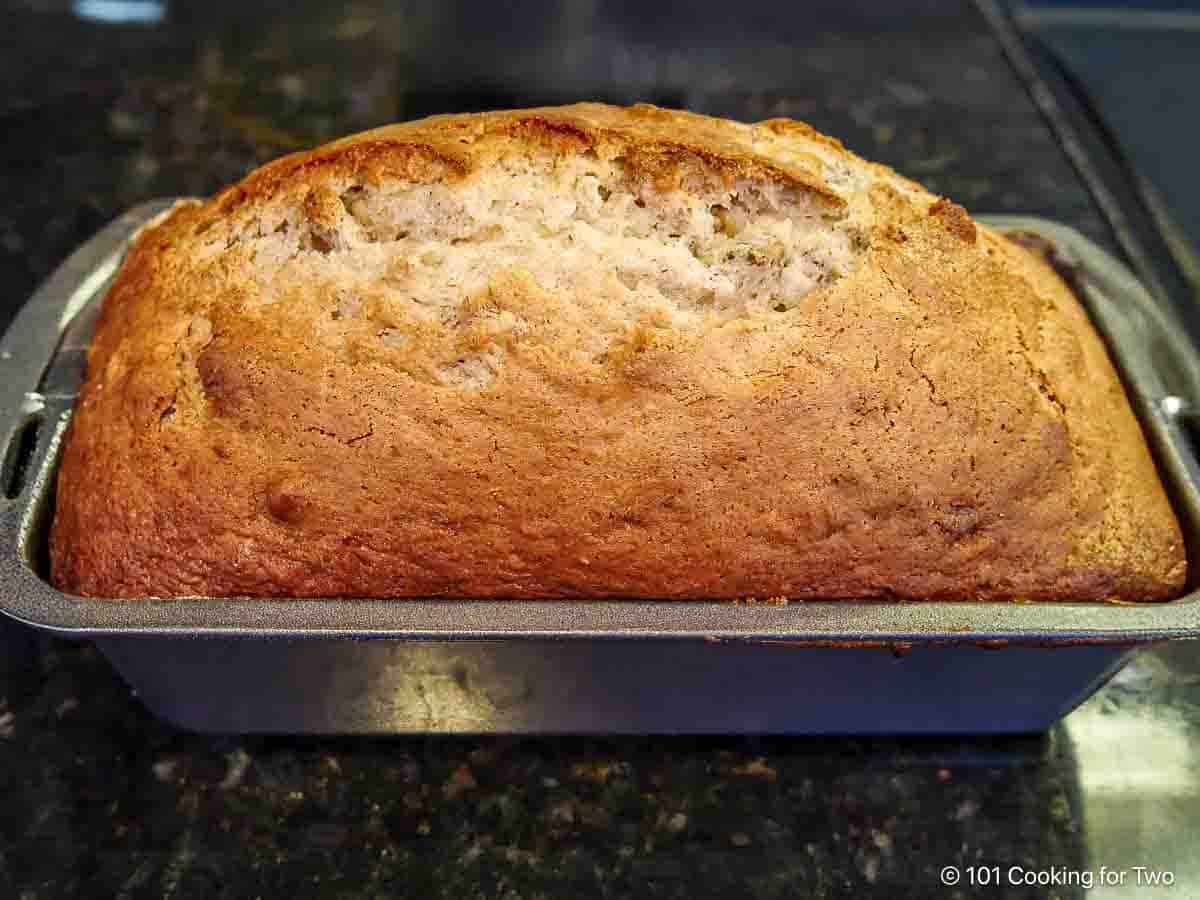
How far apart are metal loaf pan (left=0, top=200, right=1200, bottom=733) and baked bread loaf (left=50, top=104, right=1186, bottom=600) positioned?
0.06 meters

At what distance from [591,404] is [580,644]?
0.74ft

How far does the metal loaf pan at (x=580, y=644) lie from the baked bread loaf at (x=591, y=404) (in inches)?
2.2

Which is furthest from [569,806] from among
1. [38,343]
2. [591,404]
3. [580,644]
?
[38,343]

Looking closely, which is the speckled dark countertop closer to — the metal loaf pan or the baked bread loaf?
the metal loaf pan

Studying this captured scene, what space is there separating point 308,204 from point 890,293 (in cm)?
62

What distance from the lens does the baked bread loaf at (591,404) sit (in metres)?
0.93

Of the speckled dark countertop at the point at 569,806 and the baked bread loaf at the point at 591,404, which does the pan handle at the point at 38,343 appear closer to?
the baked bread loaf at the point at 591,404

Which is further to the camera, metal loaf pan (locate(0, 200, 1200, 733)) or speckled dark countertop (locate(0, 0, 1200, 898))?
speckled dark countertop (locate(0, 0, 1200, 898))

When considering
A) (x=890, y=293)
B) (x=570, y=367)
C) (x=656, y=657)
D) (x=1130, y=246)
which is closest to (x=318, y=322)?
(x=570, y=367)

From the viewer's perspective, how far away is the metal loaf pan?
2.82ft

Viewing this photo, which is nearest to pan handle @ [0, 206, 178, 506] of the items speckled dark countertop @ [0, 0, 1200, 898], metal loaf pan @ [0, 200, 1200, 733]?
metal loaf pan @ [0, 200, 1200, 733]

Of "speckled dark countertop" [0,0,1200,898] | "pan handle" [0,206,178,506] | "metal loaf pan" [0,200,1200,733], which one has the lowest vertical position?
"speckled dark countertop" [0,0,1200,898]

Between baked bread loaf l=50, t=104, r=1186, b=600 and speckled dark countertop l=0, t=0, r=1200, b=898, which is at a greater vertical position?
baked bread loaf l=50, t=104, r=1186, b=600

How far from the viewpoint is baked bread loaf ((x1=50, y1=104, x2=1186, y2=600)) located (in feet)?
3.06
